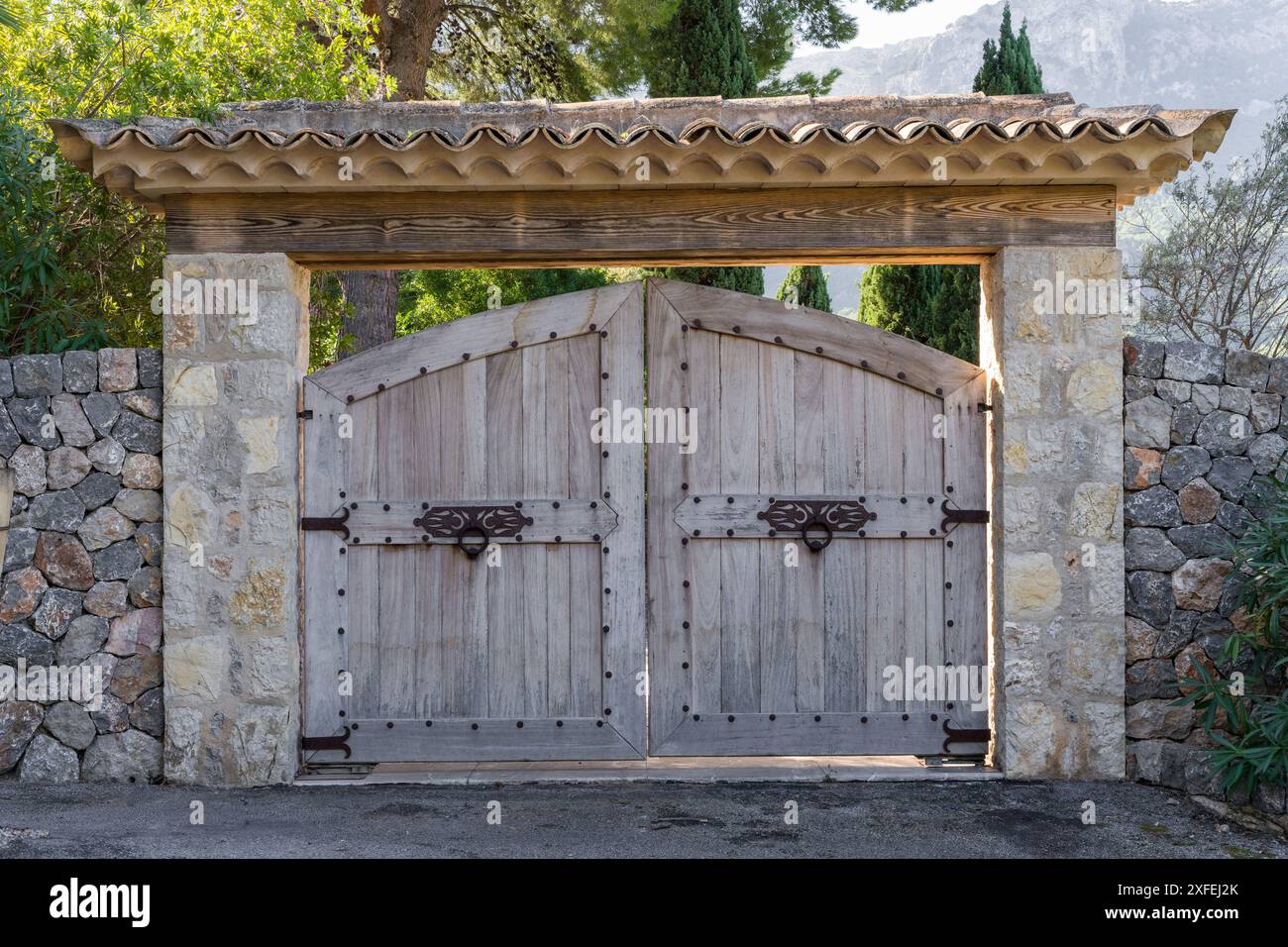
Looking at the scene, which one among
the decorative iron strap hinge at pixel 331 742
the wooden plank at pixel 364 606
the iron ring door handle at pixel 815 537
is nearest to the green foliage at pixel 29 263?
the wooden plank at pixel 364 606

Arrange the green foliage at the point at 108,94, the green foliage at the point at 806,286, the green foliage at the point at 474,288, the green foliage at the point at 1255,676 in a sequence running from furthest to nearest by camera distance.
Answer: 1. the green foliage at the point at 474,288
2. the green foliage at the point at 806,286
3. the green foliage at the point at 108,94
4. the green foliage at the point at 1255,676

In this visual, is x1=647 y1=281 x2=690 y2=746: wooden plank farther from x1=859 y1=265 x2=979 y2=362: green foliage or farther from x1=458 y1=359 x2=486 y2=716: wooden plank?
x1=859 y1=265 x2=979 y2=362: green foliage

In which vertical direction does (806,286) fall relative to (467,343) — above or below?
above

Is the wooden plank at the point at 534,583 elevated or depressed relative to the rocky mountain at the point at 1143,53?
depressed

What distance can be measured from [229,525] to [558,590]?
4.75 ft

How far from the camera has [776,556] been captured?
16.3 ft

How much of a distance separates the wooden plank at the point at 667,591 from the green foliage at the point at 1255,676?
6.83 ft

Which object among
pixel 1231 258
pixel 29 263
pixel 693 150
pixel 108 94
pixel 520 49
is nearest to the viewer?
pixel 693 150

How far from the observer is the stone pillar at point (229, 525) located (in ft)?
15.7

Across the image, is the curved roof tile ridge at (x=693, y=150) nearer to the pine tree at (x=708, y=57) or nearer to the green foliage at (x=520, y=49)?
the pine tree at (x=708, y=57)

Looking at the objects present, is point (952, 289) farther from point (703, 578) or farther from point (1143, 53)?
point (1143, 53)

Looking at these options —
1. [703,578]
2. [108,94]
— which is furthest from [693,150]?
[108,94]
